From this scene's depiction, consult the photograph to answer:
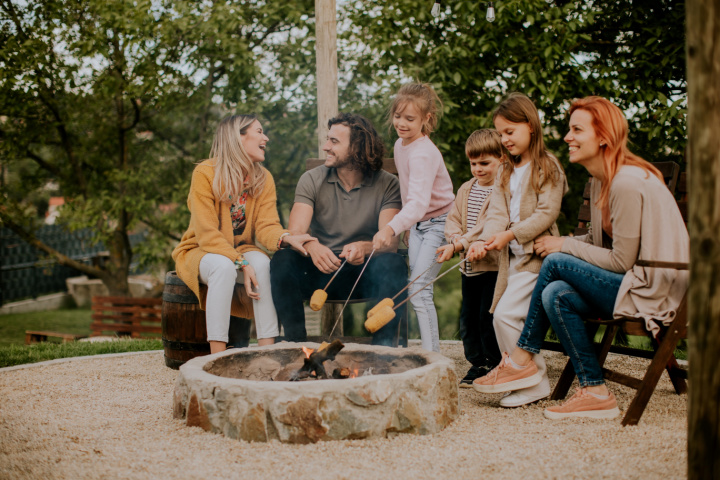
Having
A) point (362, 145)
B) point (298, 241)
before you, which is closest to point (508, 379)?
point (298, 241)

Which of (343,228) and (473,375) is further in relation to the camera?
(343,228)

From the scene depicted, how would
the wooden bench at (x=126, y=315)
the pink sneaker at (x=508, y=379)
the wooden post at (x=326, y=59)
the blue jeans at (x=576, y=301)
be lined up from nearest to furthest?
1. the blue jeans at (x=576, y=301)
2. the pink sneaker at (x=508, y=379)
3. the wooden post at (x=326, y=59)
4. the wooden bench at (x=126, y=315)

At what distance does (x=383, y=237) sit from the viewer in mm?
3584

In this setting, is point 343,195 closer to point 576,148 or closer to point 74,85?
point 576,148

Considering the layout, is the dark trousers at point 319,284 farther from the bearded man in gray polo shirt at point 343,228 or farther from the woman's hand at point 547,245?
the woman's hand at point 547,245

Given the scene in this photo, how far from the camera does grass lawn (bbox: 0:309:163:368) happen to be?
15.3 ft

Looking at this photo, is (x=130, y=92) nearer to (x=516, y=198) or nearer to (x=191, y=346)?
(x=191, y=346)

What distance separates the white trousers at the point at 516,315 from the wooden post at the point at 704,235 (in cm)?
140

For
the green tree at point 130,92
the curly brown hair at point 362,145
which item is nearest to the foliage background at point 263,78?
the green tree at point 130,92

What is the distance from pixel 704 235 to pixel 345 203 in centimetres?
251

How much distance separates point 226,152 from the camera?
150 inches

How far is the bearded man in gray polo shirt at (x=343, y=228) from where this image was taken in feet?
12.0

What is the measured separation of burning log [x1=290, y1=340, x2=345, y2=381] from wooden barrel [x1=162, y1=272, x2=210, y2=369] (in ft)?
4.02

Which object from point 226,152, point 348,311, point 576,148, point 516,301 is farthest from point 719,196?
point 348,311
